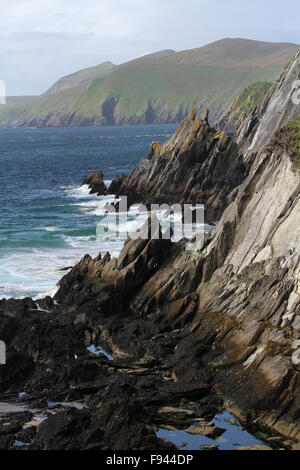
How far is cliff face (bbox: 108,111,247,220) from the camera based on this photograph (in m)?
59.6

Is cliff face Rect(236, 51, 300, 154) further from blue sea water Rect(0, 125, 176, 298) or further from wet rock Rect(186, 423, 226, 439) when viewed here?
wet rock Rect(186, 423, 226, 439)

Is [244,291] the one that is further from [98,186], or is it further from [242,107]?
[242,107]

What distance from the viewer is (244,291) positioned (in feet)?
83.6

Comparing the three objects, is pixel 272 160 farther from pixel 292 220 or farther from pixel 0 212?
pixel 0 212

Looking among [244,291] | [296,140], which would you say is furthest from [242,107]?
[244,291]

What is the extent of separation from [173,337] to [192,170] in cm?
3758

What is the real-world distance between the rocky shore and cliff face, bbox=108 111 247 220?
90.6 ft

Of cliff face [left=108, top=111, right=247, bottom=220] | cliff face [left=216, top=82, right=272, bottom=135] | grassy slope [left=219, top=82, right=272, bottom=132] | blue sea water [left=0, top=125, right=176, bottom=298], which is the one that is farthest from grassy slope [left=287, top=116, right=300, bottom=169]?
grassy slope [left=219, top=82, right=272, bottom=132]

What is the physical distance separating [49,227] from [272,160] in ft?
87.8

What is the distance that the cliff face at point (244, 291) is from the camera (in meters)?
20.4

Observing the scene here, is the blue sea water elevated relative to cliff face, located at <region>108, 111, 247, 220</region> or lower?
lower

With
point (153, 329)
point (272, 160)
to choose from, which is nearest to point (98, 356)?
point (153, 329)
